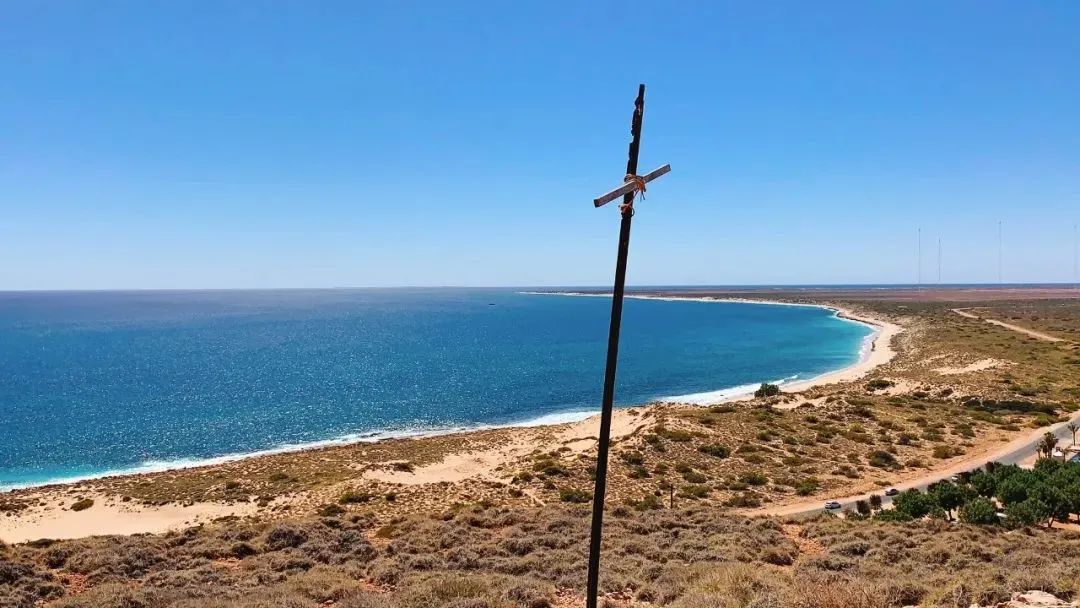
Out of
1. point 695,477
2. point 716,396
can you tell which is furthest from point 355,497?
point 716,396

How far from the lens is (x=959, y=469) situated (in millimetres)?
31922

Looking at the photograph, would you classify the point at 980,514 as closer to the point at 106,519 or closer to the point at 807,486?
the point at 807,486

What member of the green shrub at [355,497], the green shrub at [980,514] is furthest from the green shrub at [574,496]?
the green shrub at [980,514]

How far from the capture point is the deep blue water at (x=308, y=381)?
159ft

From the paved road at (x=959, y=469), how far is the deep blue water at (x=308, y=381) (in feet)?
104

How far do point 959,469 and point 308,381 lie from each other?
226 feet

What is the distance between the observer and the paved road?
2683 cm

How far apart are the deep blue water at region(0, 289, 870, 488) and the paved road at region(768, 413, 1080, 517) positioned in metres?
31.8

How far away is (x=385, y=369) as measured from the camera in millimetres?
84688

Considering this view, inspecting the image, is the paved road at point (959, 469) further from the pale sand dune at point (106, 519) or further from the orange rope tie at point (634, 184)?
the pale sand dune at point (106, 519)

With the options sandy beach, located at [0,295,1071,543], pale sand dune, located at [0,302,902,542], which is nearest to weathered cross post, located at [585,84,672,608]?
sandy beach, located at [0,295,1071,543]

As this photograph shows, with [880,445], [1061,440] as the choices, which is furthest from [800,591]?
[1061,440]

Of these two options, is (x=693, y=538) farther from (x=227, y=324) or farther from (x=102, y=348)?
(x=227, y=324)

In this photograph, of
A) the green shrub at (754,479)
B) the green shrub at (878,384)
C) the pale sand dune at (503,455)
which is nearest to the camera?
the green shrub at (754,479)
